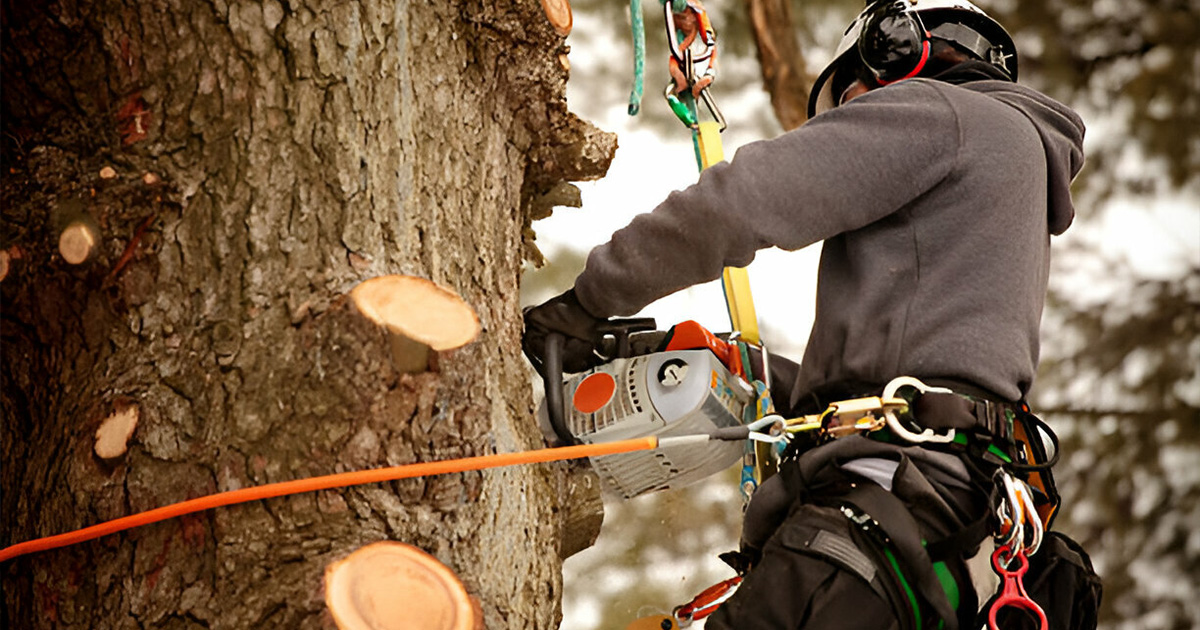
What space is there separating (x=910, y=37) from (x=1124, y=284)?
84.2 inches

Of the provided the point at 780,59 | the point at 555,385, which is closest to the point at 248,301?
the point at 555,385

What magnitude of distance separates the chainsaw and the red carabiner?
1.53ft

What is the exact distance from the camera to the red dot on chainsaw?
71.4 inches

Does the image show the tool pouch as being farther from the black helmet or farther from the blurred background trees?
the blurred background trees

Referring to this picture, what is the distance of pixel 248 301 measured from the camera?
1.42 m

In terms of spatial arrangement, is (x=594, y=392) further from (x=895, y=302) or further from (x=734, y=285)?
(x=895, y=302)

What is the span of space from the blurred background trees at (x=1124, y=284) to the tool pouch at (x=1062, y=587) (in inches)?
78.2

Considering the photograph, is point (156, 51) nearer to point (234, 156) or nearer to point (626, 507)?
point (234, 156)

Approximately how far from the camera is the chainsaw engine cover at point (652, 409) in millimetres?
1782

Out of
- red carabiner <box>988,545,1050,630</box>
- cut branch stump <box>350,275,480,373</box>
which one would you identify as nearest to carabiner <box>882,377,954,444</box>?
red carabiner <box>988,545,1050,630</box>

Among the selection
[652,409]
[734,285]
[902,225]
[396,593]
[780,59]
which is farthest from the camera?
[780,59]

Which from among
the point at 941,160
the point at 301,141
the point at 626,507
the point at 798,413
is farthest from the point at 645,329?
the point at 626,507

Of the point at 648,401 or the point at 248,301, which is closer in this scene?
the point at 248,301

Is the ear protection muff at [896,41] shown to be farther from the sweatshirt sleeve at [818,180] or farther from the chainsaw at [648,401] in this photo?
the chainsaw at [648,401]
